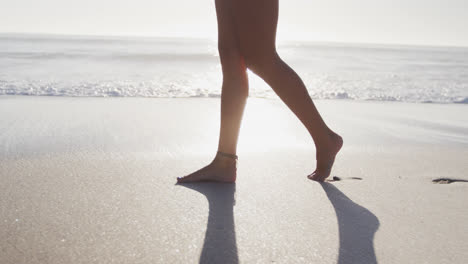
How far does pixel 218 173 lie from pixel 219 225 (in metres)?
0.45

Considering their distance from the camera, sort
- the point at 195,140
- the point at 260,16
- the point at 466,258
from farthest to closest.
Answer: the point at 195,140, the point at 260,16, the point at 466,258

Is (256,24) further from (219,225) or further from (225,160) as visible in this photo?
(219,225)

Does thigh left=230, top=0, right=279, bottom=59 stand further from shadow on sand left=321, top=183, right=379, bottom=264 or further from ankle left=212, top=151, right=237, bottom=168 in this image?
shadow on sand left=321, top=183, right=379, bottom=264

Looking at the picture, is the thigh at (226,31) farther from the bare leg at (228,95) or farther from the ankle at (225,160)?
the ankle at (225,160)

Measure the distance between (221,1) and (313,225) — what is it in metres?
0.88

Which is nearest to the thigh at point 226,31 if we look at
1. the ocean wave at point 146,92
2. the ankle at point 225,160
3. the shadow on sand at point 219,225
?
the ankle at point 225,160

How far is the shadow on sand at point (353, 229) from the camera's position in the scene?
103 cm

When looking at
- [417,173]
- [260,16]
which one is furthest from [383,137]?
[260,16]

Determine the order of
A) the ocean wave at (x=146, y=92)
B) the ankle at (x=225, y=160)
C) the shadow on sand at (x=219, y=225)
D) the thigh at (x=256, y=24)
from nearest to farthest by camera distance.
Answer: the shadow on sand at (x=219, y=225) → the thigh at (x=256, y=24) → the ankle at (x=225, y=160) → the ocean wave at (x=146, y=92)

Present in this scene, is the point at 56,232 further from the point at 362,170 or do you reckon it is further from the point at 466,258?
the point at 362,170

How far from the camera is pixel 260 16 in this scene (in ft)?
5.03

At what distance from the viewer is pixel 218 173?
162 cm

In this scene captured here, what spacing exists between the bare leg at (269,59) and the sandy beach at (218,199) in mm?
244

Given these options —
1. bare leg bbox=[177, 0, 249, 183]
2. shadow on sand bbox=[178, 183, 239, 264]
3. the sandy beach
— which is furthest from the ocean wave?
shadow on sand bbox=[178, 183, 239, 264]
